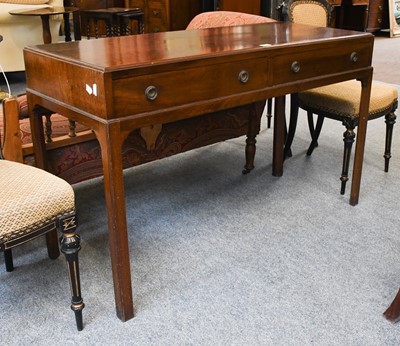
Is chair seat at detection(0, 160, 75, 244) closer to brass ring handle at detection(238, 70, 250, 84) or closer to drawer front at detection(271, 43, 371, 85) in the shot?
brass ring handle at detection(238, 70, 250, 84)

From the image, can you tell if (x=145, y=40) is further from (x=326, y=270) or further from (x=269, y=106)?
(x=269, y=106)

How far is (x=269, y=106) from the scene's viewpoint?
12.4 feet

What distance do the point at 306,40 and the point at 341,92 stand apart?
693 millimetres

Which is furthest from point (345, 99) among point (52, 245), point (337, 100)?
point (52, 245)

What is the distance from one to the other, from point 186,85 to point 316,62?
0.71 meters

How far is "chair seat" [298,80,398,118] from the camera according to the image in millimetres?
2604

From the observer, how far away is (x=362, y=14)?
8320 mm

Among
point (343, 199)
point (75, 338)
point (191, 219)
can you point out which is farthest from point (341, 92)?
point (75, 338)

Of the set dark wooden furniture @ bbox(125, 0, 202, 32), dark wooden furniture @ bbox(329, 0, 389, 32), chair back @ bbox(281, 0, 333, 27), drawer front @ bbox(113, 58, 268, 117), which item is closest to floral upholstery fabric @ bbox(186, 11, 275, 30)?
chair back @ bbox(281, 0, 333, 27)

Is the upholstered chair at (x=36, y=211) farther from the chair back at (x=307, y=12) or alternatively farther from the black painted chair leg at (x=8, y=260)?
the chair back at (x=307, y=12)

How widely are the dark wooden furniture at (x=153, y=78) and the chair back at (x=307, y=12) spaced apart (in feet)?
2.64

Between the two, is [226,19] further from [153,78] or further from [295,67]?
[153,78]

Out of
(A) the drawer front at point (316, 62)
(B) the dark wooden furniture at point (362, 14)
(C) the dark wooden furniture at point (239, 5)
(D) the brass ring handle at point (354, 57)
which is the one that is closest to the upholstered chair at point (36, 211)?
(A) the drawer front at point (316, 62)

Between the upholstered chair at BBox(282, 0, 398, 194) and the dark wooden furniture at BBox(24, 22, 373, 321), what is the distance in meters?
0.34
